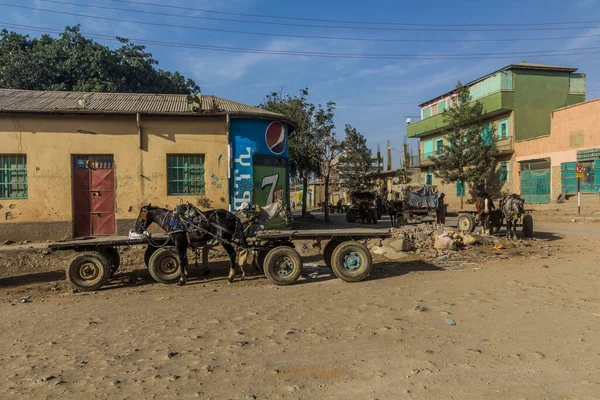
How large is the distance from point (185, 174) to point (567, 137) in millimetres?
23166

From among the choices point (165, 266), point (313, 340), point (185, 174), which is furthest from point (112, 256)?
point (313, 340)

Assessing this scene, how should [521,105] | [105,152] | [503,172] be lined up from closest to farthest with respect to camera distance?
1. [105,152]
2. [521,105]
3. [503,172]

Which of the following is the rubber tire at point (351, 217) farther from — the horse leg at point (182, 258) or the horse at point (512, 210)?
the horse leg at point (182, 258)

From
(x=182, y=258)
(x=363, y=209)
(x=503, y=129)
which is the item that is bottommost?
(x=182, y=258)

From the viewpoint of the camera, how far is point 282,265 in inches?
308

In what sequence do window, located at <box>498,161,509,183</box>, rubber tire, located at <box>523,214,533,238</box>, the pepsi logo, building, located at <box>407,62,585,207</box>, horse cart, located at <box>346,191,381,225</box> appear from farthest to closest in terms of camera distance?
window, located at <box>498,161,509,183</box>
building, located at <box>407,62,585,207</box>
horse cart, located at <box>346,191,381,225</box>
the pepsi logo
rubber tire, located at <box>523,214,533,238</box>

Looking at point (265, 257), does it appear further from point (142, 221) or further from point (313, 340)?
point (313, 340)

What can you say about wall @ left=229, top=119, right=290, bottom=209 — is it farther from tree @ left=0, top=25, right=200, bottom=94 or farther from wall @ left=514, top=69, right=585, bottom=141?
wall @ left=514, top=69, right=585, bottom=141

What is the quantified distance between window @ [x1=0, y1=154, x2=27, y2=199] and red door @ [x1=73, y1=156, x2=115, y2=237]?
147 cm

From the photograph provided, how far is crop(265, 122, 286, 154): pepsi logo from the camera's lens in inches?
549

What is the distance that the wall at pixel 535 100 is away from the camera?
29.7 meters

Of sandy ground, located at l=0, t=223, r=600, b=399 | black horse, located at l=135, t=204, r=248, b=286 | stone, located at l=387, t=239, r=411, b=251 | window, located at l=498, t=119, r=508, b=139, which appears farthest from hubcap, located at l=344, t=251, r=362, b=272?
window, located at l=498, t=119, r=508, b=139

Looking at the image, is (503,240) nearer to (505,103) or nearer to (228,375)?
(228,375)

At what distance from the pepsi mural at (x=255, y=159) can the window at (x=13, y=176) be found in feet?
20.8
